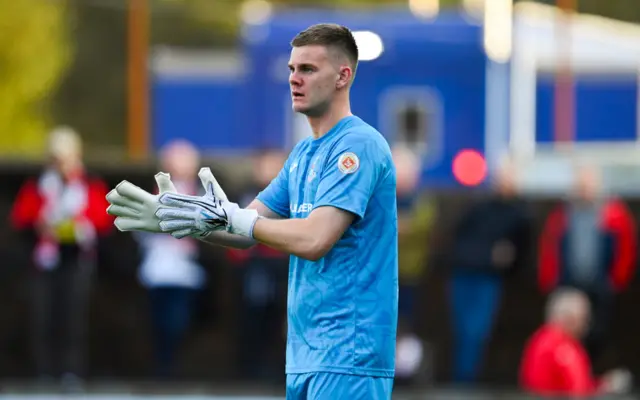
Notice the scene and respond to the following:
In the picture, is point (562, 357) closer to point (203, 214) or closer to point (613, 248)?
point (613, 248)

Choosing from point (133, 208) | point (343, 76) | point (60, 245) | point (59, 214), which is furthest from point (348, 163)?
point (60, 245)

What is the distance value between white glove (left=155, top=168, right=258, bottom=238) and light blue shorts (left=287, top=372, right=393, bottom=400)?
606 mm

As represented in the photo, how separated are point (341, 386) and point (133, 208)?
1.01 metres

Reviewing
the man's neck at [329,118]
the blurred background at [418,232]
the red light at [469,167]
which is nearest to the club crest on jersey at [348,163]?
the man's neck at [329,118]

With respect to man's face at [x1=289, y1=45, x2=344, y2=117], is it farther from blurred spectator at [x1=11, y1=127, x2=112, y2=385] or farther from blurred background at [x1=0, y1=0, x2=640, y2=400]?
blurred spectator at [x1=11, y1=127, x2=112, y2=385]

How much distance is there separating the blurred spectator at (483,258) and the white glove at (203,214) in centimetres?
722

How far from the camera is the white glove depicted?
5324 millimetres

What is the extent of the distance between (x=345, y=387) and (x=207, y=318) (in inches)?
317

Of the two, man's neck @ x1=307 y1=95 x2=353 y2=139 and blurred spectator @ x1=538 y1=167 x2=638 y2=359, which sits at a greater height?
man's neck @ x1=307 y1=95 x2=353 y2=139

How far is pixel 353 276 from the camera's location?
18.1 ft

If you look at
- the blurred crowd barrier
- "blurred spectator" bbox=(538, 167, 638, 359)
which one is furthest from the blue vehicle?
"blurred spectator" bbox=(538, 167, 638, 359)

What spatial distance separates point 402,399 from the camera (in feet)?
36.0

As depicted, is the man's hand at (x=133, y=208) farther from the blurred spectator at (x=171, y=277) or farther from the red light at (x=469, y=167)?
the red light at (x=469, y=167)

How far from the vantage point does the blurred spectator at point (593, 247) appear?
1251 cm
